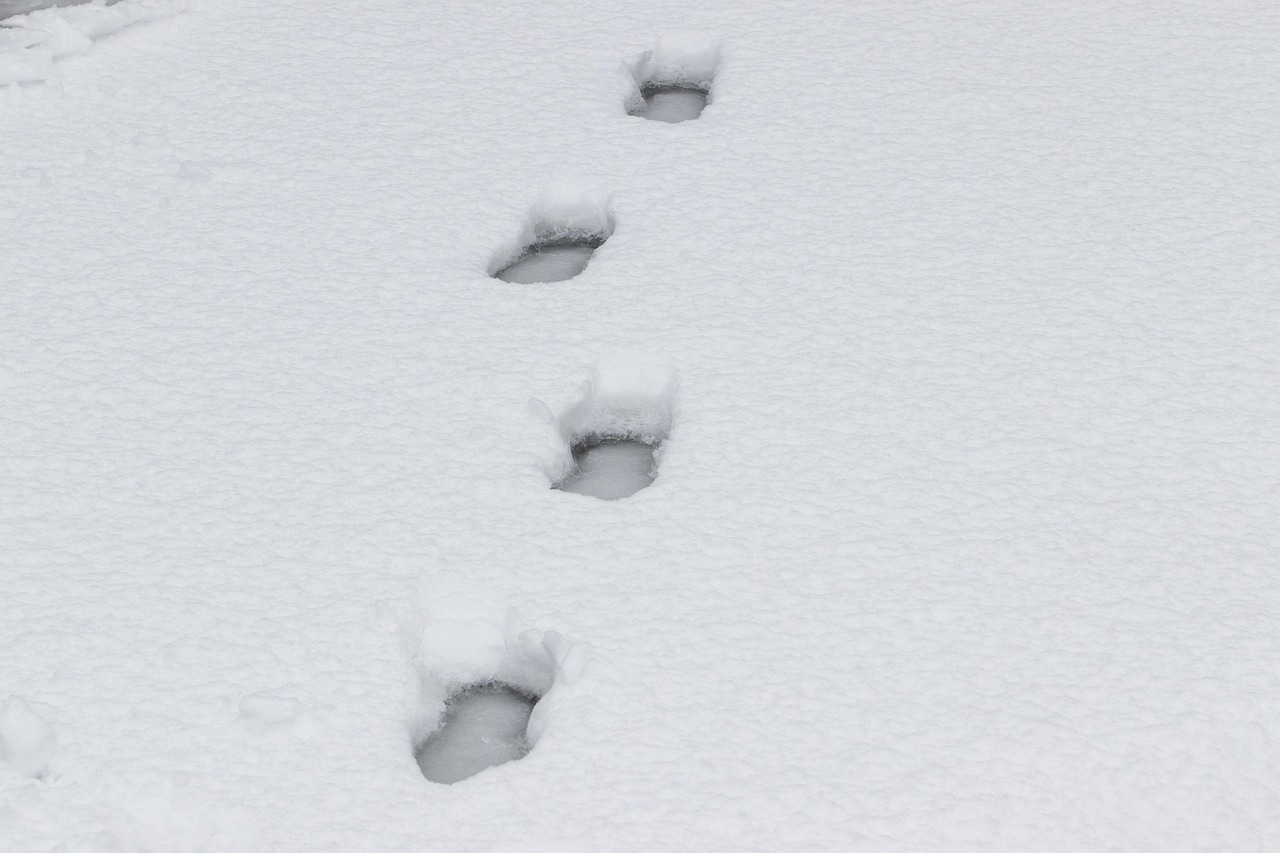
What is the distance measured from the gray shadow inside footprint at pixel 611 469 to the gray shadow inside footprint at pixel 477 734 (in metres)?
0.31

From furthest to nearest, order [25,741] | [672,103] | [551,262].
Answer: [672,103] < [551,262] < [25,741]

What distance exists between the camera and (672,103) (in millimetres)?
2539

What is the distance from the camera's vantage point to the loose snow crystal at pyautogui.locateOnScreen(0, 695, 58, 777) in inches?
54.0

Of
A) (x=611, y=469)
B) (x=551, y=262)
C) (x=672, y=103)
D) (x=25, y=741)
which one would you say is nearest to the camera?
(x=25, y=741)

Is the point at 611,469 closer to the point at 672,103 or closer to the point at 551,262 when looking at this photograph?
the point at 551,262

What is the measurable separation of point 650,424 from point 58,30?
57.2 inches

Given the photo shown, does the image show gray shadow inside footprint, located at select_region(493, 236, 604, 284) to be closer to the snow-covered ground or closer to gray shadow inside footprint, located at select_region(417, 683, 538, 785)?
the snow-covered ground

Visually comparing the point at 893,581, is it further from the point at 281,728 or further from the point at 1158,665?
the point at 281,728

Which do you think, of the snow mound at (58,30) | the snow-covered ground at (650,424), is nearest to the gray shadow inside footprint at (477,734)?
the snow-covered ground at (650,424)

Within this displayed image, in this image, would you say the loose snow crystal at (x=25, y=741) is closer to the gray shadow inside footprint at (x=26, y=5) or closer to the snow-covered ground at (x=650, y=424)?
the snow-covered ground at (x=650, y=424)

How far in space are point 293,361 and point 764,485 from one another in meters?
0.65

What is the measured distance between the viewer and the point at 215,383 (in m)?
1.88

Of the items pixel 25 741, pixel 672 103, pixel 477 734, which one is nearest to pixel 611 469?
pixel 477 734

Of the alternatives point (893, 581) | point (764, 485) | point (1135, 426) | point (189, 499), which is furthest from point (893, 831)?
point (189, 499)
